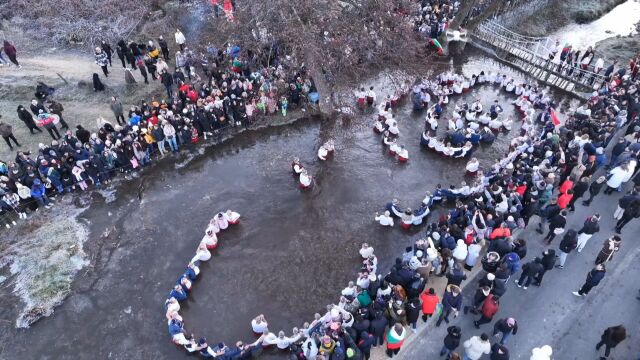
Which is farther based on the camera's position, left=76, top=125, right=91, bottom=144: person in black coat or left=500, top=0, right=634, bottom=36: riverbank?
left=500, top=0, right=634, bottom=36: riverbank

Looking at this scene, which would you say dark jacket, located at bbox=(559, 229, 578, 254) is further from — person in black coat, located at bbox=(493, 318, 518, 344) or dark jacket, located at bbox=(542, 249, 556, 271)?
person in black coat, located at bbox=(493, 318, 518, 344)

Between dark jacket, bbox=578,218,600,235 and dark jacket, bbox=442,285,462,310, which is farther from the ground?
dark jacket, bbox=578,218,600,235

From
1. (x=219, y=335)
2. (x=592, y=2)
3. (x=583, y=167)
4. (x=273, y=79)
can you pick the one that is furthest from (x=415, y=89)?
(x=592, y=2)

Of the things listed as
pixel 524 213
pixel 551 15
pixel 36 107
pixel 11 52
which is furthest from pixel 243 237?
pixel 551 15

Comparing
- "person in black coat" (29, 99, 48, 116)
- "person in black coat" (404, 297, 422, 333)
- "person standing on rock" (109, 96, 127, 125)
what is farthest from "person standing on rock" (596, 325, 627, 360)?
"person in black coat" (29, 99, 48, 116)

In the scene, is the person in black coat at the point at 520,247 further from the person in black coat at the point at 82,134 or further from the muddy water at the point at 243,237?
the person in black coat at the point at 82,134

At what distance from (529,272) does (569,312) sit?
4.88 feet

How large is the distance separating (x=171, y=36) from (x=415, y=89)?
571 inches

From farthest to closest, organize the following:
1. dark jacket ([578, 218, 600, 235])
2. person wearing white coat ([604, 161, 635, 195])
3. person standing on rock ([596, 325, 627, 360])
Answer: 1. person wearing white coat ([604, 161, 635, 195])
2. dark jacket ([578, 218, 600, 235])
3. person standing on rock ([596, 325, 627, 360])

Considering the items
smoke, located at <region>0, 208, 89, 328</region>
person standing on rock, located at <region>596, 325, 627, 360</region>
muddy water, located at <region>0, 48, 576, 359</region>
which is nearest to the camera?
person standing on rock, located at <region>596, 325, 627, 360</region>

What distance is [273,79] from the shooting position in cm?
1967

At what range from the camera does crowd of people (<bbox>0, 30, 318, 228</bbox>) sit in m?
15.7

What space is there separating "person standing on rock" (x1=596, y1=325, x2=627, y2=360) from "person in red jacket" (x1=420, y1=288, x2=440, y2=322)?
3756mm

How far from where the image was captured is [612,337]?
32.7 ft
